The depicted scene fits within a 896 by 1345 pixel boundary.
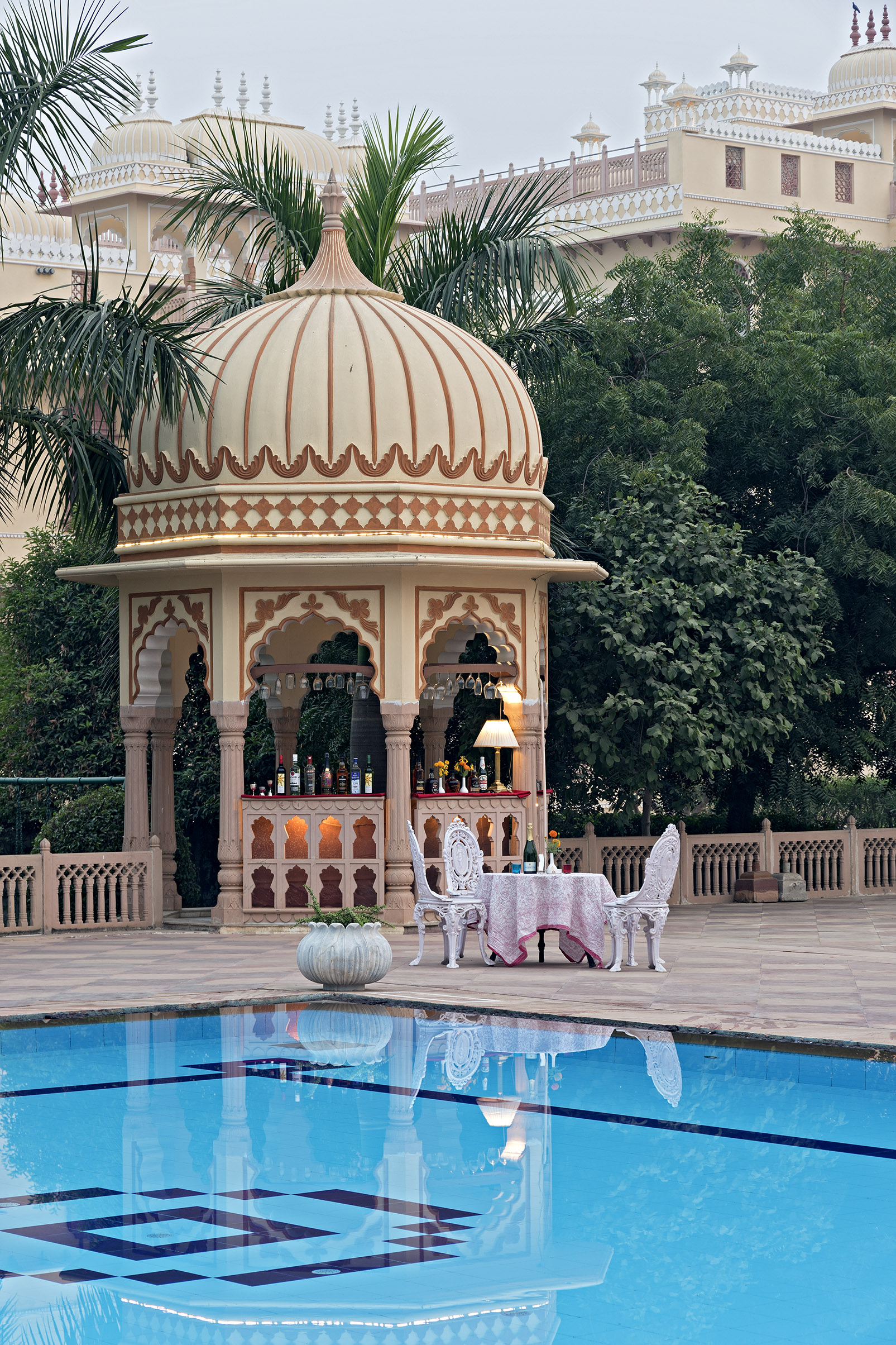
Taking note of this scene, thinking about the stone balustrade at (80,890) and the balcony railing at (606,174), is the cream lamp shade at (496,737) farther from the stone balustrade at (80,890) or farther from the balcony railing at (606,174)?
the balcony railing at (606,174)

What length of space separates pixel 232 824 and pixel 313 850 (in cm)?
76

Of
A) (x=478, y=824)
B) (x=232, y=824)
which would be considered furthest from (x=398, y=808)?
(x=232, y=824)

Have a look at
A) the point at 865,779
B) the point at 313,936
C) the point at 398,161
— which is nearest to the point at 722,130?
the point at 865,779

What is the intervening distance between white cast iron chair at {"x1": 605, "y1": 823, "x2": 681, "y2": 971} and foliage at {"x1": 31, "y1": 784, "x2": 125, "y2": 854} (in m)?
7.87

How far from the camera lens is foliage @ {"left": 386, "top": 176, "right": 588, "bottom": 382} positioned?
19141 mm

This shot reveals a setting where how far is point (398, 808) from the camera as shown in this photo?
55.7 feet

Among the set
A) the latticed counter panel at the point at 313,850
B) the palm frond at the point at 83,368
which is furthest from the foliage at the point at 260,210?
the latticed counter panel at the point at 313,850

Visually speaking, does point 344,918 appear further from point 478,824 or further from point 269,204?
point 269,204

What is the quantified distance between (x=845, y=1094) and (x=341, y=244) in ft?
35.9

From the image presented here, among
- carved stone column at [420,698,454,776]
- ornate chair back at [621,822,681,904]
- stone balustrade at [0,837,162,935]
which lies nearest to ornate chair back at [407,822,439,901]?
ornate chair back at [621,822,681,904]

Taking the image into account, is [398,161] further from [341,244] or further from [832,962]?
[832,962]

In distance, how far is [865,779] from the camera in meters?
31.9

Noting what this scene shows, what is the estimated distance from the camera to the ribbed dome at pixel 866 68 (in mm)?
53500

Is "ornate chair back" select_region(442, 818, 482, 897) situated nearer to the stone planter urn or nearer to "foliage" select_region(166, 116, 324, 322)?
the stone planter urn
